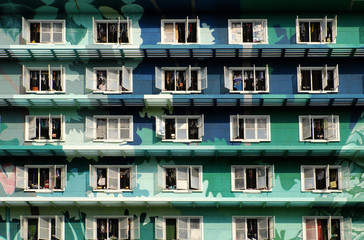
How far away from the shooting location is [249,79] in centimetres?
3294

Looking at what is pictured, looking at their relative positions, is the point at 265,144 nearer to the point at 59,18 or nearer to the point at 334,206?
the point at 334,206

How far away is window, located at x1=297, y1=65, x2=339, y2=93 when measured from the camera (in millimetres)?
32625

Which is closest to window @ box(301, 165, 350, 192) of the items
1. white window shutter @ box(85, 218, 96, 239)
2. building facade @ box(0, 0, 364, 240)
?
building facade @ box(0, 0, 364, 240)

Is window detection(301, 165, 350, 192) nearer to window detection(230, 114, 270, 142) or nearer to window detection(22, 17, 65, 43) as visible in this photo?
window detection(230, 114, 270, 142)

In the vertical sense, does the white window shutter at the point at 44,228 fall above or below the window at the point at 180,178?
below

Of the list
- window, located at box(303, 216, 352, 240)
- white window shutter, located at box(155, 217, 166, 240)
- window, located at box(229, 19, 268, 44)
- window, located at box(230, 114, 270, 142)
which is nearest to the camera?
white window shutter, located at box(155, 217, 166, 240)

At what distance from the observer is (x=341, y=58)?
109ft

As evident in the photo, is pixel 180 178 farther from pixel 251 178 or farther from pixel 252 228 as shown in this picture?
pixel 252 228

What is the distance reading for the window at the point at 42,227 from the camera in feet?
104

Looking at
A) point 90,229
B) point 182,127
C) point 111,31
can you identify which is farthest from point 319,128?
point 90,229

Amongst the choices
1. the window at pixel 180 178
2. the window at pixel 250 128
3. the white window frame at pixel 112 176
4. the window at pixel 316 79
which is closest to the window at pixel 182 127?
the window at pixel 180 178

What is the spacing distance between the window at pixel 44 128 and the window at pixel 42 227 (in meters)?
4.86

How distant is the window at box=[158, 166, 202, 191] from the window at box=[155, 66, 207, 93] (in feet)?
15.8

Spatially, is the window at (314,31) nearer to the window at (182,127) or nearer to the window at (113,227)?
the window at (182,127)
